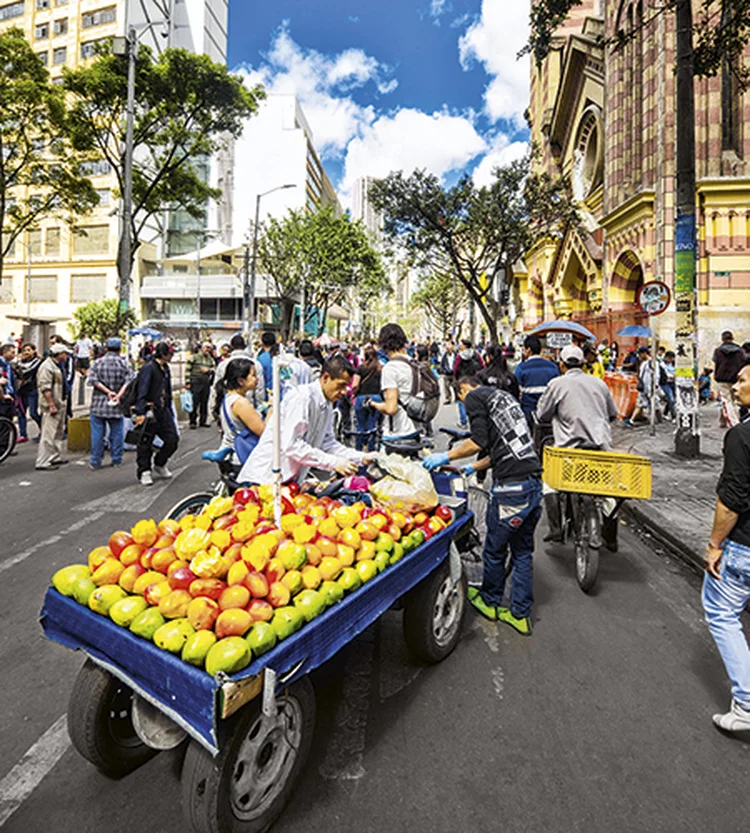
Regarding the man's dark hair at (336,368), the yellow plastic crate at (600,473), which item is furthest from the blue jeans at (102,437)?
the yellow plastic crate at (600,473)

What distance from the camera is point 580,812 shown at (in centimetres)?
238

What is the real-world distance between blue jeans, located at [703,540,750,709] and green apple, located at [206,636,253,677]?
234cm

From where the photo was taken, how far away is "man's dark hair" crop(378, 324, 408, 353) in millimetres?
6609

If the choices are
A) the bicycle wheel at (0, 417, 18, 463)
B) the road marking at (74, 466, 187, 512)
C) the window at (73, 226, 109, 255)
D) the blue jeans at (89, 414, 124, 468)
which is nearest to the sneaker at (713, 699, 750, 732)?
the road marking at (74, 466, 187, 512)

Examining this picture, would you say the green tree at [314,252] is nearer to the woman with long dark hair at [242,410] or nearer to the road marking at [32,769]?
the woman with long dark hair at [242,410]

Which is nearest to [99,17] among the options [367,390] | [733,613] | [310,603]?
[367,390]

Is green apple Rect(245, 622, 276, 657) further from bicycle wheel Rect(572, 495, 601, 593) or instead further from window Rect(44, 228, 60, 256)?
window Rect(44, 228, 60, 256)

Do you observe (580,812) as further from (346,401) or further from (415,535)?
(346,401)

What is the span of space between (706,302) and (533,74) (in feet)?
92.0

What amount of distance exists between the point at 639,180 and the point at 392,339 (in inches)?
688

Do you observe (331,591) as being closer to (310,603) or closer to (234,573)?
(310,603)

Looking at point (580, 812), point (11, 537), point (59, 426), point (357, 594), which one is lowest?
point (580, 812)

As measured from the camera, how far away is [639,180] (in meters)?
19.8

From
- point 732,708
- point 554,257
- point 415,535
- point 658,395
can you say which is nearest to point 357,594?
point 415,535
